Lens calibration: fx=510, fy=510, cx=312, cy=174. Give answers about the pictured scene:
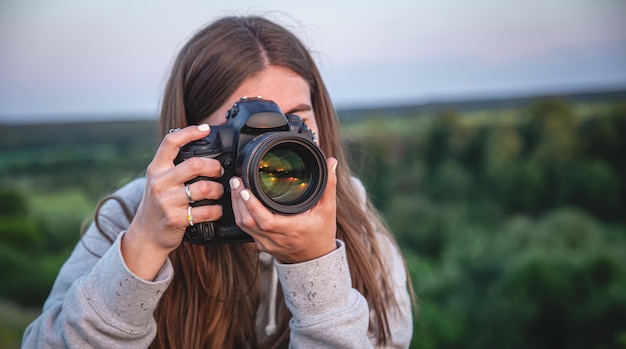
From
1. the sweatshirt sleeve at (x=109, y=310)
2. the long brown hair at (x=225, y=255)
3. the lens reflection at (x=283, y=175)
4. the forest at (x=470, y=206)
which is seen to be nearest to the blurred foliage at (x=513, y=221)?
the forest at (x=470, y=206)

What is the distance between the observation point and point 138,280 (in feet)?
2.42

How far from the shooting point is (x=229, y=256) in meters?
0.95

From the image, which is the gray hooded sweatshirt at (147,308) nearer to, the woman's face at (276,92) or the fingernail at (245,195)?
the fingernail at (245,195)

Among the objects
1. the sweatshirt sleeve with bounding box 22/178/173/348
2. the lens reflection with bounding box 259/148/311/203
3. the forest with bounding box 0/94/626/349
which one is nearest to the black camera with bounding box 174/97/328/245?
the lens reflection with bounding box 259/148/311/203

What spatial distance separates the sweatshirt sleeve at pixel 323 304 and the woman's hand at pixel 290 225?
20 millimetres

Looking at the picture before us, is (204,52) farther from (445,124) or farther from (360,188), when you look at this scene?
(445,124)

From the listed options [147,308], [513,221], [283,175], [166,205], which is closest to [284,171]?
[283,175]

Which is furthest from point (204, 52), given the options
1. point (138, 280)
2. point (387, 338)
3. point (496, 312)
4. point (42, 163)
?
point (42, 163)

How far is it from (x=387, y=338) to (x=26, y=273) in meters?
1.42

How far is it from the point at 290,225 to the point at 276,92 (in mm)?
306

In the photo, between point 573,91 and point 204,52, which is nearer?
point 204,52

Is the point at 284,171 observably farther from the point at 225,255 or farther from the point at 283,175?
the point at 225,255

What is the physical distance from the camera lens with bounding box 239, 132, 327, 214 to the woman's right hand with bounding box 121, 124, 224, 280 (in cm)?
7

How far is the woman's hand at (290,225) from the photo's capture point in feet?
2.27
